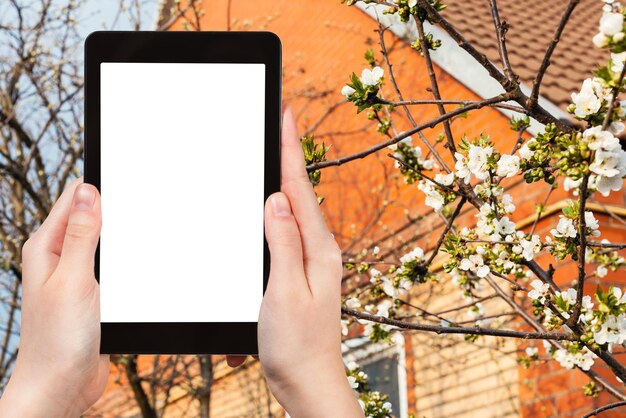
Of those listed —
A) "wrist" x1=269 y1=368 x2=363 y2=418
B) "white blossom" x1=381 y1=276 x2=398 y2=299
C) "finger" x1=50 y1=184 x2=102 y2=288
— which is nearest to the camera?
"wrist" x1=269 y1=368 x2=363 y2=418

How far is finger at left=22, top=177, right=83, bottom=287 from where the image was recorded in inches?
53.5

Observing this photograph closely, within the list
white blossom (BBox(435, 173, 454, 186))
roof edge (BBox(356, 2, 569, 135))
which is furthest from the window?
white blossom (BBox(435, 173, 454, 186))

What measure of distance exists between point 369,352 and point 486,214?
5351 mm

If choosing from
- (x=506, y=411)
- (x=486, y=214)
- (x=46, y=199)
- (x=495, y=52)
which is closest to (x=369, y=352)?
(x=506, y=411)

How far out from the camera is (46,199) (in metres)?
8.95

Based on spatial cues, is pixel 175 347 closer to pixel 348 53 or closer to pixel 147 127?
pixel 147 127

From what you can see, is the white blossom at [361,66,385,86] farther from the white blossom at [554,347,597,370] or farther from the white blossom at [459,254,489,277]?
the white blossom at [554,347,597,370]

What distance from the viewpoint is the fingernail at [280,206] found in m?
1.34

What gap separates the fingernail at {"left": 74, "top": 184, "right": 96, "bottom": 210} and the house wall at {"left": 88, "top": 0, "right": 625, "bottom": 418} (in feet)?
13.0

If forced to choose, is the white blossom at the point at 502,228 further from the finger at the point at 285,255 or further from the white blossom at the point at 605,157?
the finger at the point at 285,255

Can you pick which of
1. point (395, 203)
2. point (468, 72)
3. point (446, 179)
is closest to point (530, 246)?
point (446, 179)

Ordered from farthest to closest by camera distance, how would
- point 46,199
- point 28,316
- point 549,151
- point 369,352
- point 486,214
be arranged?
point 46,199
point 369,352
point 486,214
point 549,151
point 28,316

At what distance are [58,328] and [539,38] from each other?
27.1ft

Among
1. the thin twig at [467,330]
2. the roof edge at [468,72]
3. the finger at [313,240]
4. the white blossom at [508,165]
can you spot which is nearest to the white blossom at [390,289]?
the thin twig at [467,330]
